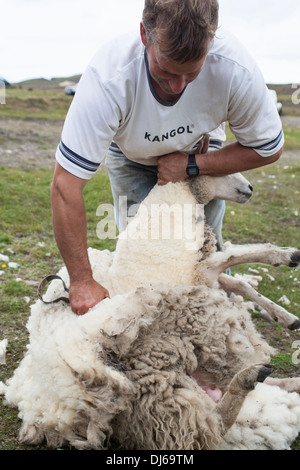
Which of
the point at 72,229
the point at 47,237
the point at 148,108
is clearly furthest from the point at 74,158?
the point at 47,237

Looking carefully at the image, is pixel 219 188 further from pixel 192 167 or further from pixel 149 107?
pixel 149 107

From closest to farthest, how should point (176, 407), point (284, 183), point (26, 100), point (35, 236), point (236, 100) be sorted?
1. point (176, 407)
2. point (236, 100)
3. point (35, 236)
4. point (284, 183)
5. point (26, 100)

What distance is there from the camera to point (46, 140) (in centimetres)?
1162

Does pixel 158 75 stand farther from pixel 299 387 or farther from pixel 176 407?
pixel 299 387

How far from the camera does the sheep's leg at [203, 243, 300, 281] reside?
3.00m

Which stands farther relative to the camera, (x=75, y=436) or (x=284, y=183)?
(x=284, y=183)

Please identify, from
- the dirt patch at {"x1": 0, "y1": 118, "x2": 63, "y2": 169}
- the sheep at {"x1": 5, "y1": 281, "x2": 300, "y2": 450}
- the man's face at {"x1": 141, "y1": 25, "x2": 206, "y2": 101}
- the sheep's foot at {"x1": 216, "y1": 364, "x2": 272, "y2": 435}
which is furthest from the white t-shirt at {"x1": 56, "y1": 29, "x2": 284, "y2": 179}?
the dirt patch at {"x1": 0, "y1": 118, "x2": 63, "y2": 169}

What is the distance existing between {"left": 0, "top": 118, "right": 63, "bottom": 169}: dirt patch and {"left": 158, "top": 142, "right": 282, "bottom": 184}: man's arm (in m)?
5.88

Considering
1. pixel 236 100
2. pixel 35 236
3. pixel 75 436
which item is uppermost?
pixel 236 100

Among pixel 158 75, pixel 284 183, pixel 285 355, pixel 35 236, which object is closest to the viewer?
pixel 158 75

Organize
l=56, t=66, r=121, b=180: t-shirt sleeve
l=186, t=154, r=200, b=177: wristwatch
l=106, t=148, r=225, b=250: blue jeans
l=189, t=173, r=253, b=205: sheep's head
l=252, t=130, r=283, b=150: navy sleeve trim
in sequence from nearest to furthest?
l=56, t=66, r=121, b=180: t-shirt sleeve, l=252, t=130, r=283, b=150: navy sleeve trim, l=186, t=154, r=200, b=177: wristwatch, l=189, t=173, r=253, b=205: sheep's head, l=106, t=148, r=225, b=250: blue jeans

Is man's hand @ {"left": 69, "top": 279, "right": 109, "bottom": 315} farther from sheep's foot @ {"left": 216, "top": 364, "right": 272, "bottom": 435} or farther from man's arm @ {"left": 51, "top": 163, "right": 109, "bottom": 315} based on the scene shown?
sheep's foot @ {"left": 216, "top": 364, "right": 272, "bottom": 435}
